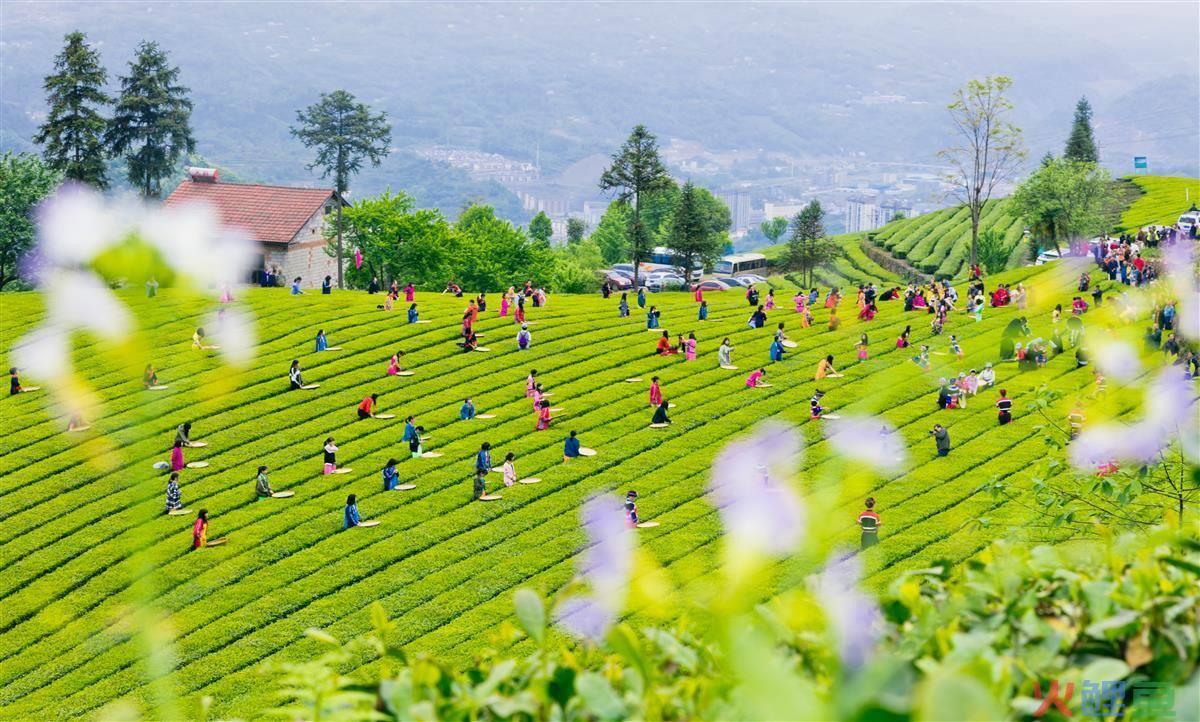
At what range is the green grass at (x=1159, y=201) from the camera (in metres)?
106

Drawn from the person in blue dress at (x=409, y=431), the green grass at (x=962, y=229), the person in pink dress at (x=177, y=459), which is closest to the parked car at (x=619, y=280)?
the green grass at (x=962, y=229)

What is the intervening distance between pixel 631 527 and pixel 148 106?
259ft

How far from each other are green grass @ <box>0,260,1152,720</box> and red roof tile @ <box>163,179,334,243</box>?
2923 cm

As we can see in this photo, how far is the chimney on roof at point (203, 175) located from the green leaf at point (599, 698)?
10267 cm

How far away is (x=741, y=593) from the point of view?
408 cm

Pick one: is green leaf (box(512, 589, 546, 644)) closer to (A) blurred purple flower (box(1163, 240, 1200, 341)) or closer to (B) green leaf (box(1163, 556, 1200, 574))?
(B) green leaf (box(1163, 556, 1200, 574))

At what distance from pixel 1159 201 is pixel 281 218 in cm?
7576

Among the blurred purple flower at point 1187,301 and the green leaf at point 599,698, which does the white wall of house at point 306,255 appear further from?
the green leaf at point 599,698

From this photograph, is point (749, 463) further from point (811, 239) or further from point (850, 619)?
point (811, 239)

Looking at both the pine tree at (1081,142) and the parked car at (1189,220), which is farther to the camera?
the pine tree at (1081,142)

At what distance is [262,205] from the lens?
9838 cm

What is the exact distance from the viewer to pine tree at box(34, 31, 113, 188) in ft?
293

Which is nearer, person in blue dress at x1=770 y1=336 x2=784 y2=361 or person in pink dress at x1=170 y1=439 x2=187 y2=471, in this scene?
person in pink dress at x1=170 y1=439 x2=187 y2=471

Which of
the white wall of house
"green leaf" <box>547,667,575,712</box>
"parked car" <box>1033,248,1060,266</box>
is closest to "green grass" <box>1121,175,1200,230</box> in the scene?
"parked car" <box>1033,248,1060,266</box>
